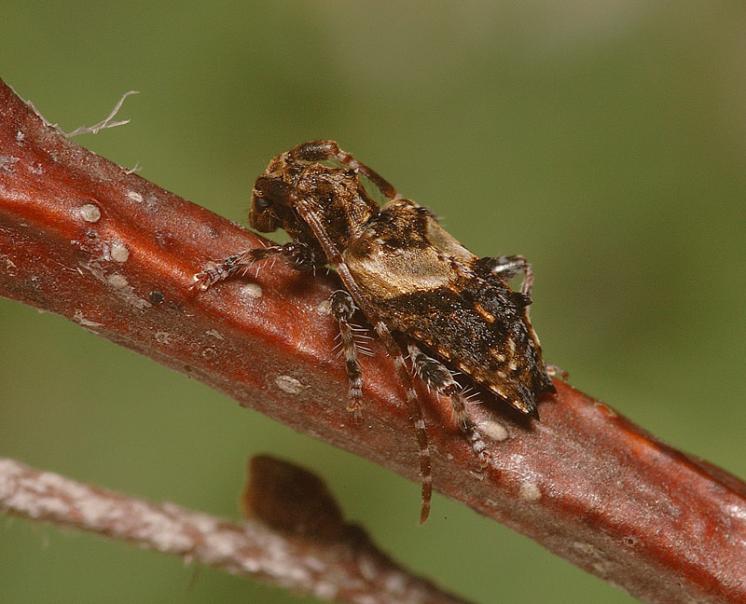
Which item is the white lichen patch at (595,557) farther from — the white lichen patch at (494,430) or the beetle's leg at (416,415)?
the beetle's leg at (416,415)

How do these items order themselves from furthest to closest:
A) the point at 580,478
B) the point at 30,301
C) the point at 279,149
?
the point at 279,149 → the point at 580,478 → the point at 30,301

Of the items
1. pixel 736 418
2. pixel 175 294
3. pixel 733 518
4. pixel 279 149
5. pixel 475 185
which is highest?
pixel 475 185

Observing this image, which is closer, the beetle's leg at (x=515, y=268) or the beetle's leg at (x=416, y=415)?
the beetle's leg at (x=416, y=415)

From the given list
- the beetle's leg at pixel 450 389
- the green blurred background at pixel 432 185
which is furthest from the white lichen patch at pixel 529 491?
the green blurred background at pixel 432 185

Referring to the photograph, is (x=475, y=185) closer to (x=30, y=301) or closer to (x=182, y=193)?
(x=182, y=193)

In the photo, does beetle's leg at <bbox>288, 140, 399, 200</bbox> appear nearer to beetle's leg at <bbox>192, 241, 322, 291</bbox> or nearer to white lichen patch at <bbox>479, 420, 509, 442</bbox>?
beetle's leg at <bbox>192, 241, 322, 291</bbox>

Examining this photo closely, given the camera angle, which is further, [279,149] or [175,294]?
[279,149]

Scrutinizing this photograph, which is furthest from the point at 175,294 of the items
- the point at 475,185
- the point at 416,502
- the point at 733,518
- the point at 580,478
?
the point at 475,185
